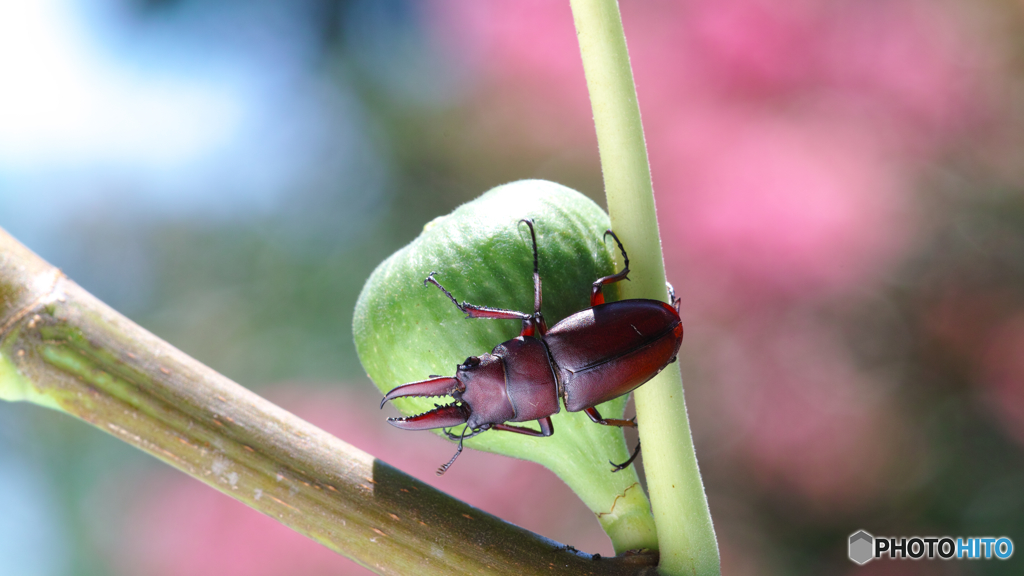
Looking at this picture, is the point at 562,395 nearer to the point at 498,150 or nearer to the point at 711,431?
the point at 711,431

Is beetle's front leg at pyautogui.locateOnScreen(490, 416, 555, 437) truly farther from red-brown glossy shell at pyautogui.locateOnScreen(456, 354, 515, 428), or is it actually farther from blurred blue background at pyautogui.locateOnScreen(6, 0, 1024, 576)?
blurred blue background at pyautogui.locateOnScreen(6, 0, 1024, 576)

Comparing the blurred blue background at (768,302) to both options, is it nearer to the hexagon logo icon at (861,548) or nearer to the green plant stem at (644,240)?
the hexagon logo icon at (861,548)

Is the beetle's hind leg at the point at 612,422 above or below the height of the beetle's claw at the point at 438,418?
below

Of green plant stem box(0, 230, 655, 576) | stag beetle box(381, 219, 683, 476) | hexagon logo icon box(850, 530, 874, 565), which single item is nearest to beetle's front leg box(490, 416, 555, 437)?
stag beetle box(381, 219, 683, 476)

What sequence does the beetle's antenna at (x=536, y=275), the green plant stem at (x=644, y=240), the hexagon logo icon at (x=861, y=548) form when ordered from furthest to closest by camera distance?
1. the hexagon logo icon at (x=861, y=548)
2. the beetle's antenna at (x=536, y=275)
3. the green plant stem at (x=644, y=240)

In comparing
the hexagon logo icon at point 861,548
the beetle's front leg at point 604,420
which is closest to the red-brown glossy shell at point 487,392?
the beetle's front leg at point 604,420

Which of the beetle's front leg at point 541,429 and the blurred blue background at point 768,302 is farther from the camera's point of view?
the blurred blue background at point 768,302

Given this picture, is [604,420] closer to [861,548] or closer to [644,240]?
[644,240]
